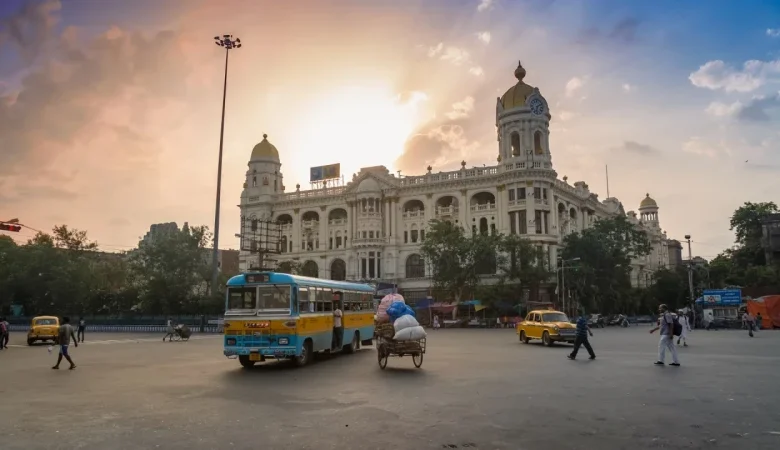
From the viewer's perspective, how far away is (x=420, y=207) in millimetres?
70250

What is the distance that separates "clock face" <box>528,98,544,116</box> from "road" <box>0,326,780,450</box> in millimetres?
50909

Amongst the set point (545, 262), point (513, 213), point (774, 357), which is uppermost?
point (513, 213)

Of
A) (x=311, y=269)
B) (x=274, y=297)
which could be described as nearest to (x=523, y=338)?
(x=274, y=297)

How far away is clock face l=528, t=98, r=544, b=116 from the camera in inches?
2596

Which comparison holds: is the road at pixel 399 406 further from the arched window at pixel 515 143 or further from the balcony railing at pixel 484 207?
the arched window at pixel 515 143

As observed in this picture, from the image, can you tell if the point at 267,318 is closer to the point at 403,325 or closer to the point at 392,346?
the point at 392,346

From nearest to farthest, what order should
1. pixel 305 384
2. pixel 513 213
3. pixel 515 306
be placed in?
pixel 305 384 < pixel 515 306 < pixel 513 213

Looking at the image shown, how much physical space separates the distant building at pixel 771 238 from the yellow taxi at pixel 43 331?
80.0 meters

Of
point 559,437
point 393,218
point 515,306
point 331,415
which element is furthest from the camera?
point 393,218

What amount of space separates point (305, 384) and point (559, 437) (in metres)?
7.28

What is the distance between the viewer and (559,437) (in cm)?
796

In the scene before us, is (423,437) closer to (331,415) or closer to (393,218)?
(331,415)

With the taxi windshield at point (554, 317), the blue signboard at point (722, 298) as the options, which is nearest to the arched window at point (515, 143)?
the blue signboard at point (722, 298)

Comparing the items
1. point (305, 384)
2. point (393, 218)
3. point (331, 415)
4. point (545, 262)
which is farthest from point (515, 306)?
point (331, 415)
